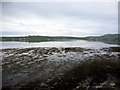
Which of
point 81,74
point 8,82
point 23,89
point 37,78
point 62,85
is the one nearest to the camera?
point 23,89

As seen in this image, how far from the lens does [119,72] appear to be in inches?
559

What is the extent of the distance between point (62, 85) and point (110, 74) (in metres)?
5.84

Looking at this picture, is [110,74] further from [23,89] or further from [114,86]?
[23,89]

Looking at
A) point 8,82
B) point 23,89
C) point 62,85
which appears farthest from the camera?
point 8,82

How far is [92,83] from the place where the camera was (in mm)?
11273

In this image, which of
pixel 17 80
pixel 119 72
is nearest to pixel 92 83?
pixel 119 72

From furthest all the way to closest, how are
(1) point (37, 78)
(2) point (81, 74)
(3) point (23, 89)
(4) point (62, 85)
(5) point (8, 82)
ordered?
(2) point (81, 74), (1) point (37, 78), (5) point (8, 82), (4) point (62, 85), (3) point (23, 89)

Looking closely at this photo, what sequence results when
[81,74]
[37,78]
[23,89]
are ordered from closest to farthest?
[23,89]
[37,78]
[81,74]

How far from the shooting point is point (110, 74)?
1373cm

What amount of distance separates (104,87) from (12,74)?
938 centimetres

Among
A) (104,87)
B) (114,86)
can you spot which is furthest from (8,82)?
(114,86)

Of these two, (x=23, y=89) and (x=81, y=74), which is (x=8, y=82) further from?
(x=81, y=74)

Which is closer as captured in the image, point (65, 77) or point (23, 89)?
point (23, 89)

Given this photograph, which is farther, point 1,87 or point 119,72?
point 119,72
